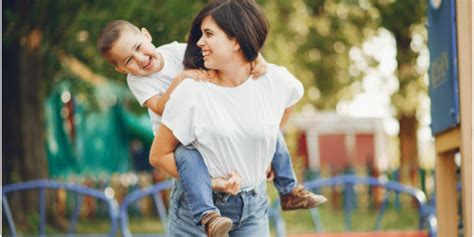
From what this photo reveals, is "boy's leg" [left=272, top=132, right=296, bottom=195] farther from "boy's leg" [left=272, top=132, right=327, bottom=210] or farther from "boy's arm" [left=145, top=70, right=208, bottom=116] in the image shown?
"boy's arm" [left=145, top=70, right=208, bottom=116]

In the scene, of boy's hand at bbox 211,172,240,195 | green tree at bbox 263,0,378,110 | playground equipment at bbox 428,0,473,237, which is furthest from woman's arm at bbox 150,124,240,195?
green tree at bbox 263,0,378,110

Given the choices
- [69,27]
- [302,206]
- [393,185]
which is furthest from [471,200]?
[69,27]

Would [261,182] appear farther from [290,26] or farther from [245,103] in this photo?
[290,26]

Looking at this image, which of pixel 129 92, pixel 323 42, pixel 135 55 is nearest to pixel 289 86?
pixel 135 55

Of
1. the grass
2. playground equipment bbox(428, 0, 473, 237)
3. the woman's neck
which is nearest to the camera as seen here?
the woman's neck

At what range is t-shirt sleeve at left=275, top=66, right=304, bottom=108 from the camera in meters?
2.95

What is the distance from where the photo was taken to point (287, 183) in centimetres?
317

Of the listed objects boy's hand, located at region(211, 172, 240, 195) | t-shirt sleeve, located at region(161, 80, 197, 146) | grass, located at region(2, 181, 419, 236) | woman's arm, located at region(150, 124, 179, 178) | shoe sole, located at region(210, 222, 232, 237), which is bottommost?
grass, located at region(2, 181, 419, 236)

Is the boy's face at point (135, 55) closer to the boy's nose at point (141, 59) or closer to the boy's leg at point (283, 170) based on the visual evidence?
the boy's nose at point (141, 59)

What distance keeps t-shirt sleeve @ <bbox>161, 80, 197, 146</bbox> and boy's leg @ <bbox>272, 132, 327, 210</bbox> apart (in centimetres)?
42

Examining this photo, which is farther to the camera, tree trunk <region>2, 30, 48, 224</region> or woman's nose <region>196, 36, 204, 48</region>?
tree trunk <region>2, 30, 48, 224</region>

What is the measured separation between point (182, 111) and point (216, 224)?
337mm

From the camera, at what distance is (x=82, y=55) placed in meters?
10.7

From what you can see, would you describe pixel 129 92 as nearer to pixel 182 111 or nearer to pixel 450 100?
pixel 450 100
